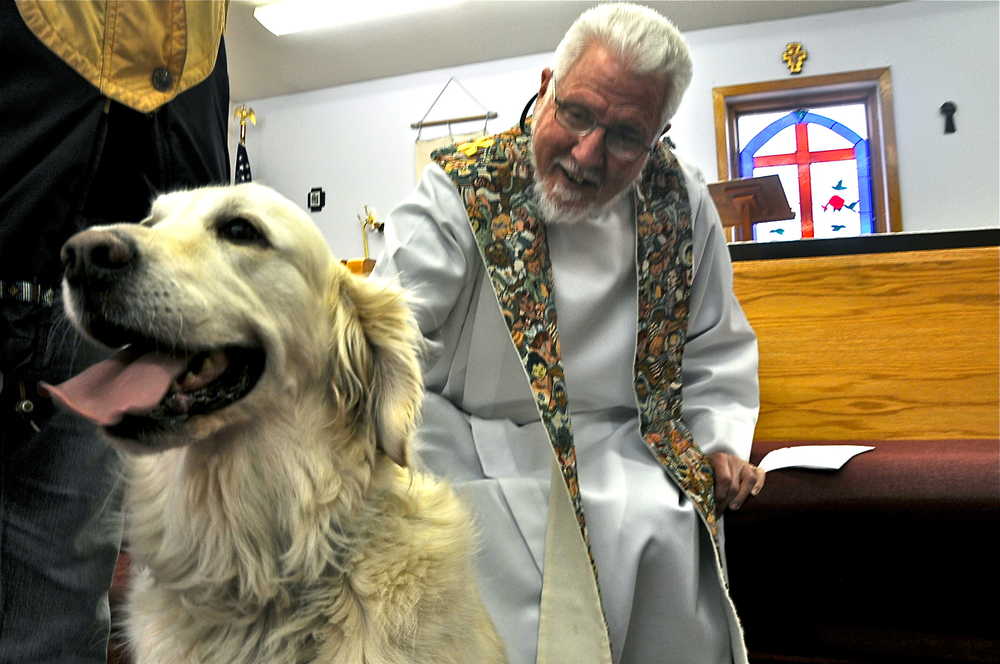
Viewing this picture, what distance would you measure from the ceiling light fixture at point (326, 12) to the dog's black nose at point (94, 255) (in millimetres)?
5366

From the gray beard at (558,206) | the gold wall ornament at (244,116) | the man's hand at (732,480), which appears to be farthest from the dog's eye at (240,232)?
the gold wall ornament at (244,116)

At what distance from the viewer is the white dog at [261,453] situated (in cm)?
98

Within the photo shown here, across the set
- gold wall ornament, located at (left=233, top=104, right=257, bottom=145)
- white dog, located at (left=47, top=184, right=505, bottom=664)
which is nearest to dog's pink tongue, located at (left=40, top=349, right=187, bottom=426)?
white dog, located at (left=47, top=184, right=505, bottom=664)

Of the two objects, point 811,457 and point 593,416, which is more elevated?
point 593,416

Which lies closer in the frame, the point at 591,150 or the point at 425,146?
the point at 591,150

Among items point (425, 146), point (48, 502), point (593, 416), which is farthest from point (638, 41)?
point (425, 146)

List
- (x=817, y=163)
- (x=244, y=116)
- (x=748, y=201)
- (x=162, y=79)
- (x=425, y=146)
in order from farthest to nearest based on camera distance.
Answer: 1. (x=244, y=116)
2. (x=425, y=146)
3. (x=817, y=163)
4. (x=748, y=201)
5. (x=162, y=79)

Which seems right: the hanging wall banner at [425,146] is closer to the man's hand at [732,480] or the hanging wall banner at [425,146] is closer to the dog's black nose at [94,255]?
the man's hand at [732,480]

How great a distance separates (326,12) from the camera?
593 cm

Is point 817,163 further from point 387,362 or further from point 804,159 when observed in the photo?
point 387,362

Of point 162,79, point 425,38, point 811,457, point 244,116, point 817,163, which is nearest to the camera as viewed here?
point 162,79

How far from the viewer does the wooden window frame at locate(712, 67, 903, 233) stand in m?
5.98

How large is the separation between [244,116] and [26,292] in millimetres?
6993

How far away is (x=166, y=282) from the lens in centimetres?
98
